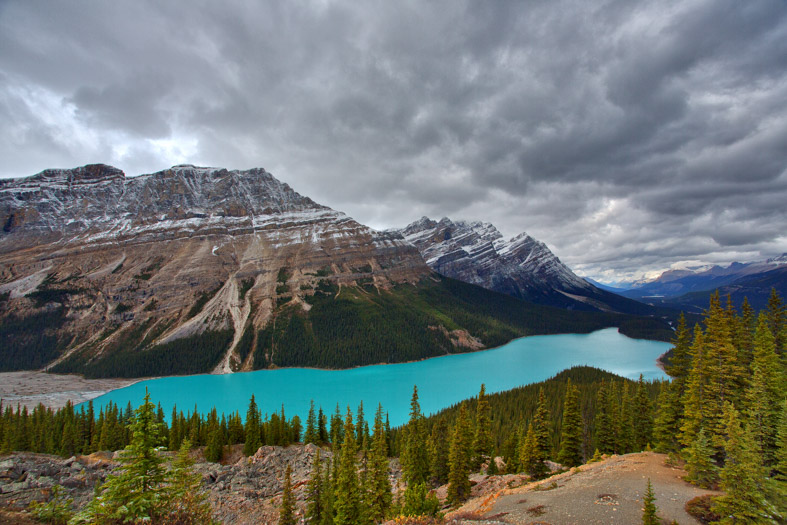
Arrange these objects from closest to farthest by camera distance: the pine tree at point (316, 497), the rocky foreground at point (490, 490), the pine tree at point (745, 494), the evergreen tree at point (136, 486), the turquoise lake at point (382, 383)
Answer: the evergreen tree at point (136, 486) < the pine tree at point (745, 494) < the rocky foreground at point (490, 490) < the pine tree at point (316, 497) < the turquoise lake at point (382, 383)

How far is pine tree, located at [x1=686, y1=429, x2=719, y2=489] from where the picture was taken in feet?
65.7

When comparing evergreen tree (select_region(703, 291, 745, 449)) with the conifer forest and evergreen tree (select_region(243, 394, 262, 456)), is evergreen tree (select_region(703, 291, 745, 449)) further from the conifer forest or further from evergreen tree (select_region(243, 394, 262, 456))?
evergreen tree (select_region(243, 394, 262, 456))

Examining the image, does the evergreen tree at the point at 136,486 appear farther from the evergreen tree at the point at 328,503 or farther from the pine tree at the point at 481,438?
the pine tree at the point at 481,438

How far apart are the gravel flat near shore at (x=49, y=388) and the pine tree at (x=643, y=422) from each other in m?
127

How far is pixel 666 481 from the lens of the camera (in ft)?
70.7

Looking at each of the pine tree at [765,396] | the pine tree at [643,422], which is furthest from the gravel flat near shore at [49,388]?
the pine tree at [765,396]

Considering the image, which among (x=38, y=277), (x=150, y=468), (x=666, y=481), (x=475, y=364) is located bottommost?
(x=475, y=364)

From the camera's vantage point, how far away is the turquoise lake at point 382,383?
304 ft

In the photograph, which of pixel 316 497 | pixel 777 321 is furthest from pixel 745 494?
pixel 316 497

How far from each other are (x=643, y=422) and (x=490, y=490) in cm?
2113

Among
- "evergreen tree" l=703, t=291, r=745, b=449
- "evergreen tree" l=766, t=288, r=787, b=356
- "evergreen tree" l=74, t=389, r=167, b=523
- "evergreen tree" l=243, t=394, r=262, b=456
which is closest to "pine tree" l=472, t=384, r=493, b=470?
"evergreen tree" l=703, t=291, r=745, b=449

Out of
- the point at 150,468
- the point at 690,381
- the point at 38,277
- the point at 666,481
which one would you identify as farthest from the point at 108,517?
the point at 38,277

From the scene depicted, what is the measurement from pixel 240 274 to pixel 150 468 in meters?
200

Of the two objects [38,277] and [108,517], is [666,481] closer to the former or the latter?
[108,517]
